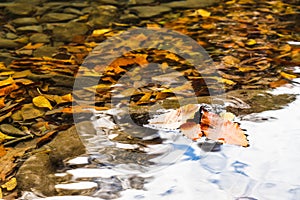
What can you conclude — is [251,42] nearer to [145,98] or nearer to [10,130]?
[145,98]

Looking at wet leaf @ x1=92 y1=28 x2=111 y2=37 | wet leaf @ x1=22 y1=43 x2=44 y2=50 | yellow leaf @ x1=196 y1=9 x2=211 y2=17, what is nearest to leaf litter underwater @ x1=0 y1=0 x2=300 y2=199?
wet leaf @ x1=22 y1=43 x2=44 y2=50

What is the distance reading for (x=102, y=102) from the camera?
221 centimetres

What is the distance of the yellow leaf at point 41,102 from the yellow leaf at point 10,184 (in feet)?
1.87

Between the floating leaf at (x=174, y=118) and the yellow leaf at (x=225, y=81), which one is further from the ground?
the yellow leaf at (x=225, y=81)

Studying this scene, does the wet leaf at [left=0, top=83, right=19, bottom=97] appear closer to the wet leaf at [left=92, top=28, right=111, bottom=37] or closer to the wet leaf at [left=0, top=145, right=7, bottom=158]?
the wet leaf at [left=0, top=145, right=7, bottom=158]

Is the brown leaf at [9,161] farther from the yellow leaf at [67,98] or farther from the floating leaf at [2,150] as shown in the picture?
the yellow leaf at [67,98]

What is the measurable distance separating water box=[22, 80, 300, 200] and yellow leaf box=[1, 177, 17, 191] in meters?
0.17

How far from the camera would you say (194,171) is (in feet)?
5.57

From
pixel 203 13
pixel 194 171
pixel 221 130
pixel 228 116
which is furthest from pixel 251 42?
pixel 194 171

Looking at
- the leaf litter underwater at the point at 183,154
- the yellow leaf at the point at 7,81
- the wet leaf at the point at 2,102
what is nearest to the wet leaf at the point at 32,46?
the leaf litter underwater at the point at 183,154

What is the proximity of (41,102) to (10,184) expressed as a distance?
2.14 feet

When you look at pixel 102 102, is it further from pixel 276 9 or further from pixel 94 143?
pixel 276 9

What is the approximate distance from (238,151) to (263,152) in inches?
4.1

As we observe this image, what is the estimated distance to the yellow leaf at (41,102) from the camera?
2175 millimetres
